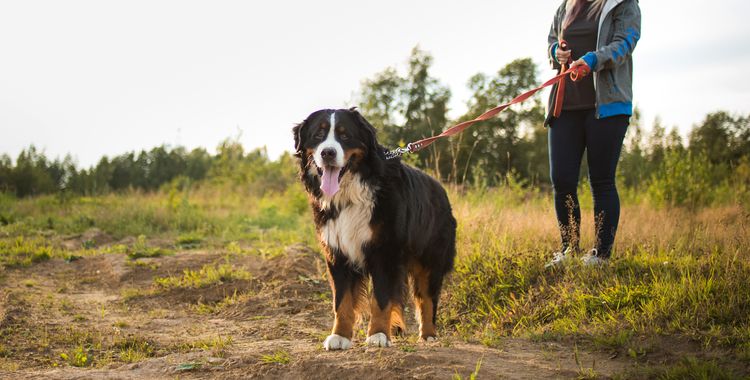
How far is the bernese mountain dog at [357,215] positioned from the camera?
354 centimetres

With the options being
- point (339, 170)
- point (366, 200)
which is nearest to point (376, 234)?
point (366, 200)

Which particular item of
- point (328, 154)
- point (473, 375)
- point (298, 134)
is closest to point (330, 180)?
point (328, 154)

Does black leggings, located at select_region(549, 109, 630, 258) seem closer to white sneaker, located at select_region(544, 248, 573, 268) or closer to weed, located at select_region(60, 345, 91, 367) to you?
white sneaker, located at select_region(544, 248, 573, 268)

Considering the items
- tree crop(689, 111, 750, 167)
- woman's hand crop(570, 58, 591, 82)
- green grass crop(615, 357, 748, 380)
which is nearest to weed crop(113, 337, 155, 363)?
green grass crop(615, 357, 748, 380)

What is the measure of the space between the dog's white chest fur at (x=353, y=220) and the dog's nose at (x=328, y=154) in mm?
196

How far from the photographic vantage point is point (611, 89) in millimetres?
4227

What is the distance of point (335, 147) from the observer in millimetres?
3486

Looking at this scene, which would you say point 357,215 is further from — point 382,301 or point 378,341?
point 378,341

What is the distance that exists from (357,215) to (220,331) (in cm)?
182

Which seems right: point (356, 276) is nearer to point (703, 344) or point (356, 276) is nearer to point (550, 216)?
point (703, 344)

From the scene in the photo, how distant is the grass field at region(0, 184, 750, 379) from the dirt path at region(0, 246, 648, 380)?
Answer: 17mm

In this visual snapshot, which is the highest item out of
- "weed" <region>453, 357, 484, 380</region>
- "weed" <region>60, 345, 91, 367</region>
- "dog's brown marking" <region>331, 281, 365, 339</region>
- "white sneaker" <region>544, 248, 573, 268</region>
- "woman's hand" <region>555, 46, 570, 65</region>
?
"woman's hand" <region>555, 46, 570, 65</region>

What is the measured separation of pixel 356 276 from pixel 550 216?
3.42 metres

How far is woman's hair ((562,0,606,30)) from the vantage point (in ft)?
14.4
